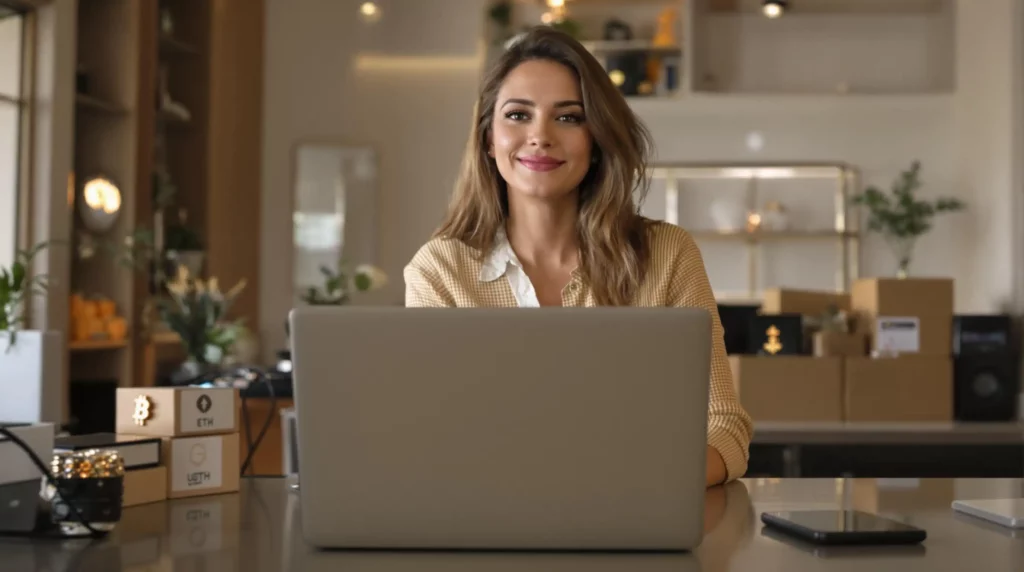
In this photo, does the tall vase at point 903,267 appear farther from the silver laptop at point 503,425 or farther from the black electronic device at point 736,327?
the silver laptop at point 503,425

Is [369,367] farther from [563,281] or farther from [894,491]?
[563,281]

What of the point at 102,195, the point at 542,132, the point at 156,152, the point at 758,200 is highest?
the point at 156,152

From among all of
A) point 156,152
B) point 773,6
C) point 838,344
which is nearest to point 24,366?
point 838,344

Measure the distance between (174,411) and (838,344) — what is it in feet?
10.0

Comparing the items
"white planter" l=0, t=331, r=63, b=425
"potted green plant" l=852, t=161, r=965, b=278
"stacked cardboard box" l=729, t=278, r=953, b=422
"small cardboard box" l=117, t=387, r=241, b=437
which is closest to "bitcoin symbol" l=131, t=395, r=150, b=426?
"small cardboard box" l=117, t=387, r=241, b=437

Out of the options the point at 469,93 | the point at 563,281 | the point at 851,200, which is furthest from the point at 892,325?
the point at 469,93

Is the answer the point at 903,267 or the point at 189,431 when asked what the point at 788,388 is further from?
the point at 189,431

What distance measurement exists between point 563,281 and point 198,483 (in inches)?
26.3

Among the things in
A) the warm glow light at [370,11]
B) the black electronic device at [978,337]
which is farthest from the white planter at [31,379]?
the warm glow light at [370,11]

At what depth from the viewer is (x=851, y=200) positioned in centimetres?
601

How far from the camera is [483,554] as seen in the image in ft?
3.23

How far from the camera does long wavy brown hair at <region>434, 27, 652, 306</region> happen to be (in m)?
1.77

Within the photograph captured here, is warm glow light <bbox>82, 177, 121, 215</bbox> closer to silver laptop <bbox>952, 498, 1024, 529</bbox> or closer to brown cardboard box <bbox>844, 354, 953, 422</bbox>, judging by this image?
brown cardboard box <bbox>844, 354, 953, 422</bbox>

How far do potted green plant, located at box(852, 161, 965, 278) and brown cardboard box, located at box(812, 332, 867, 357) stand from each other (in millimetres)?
1861
